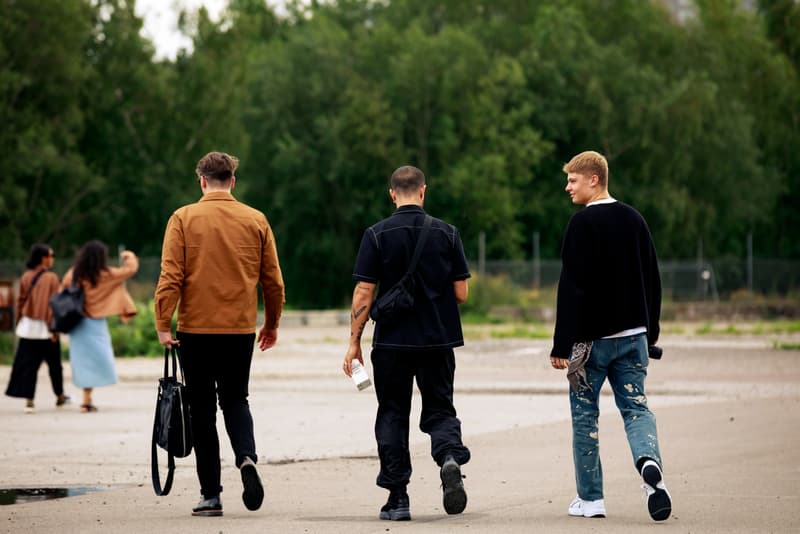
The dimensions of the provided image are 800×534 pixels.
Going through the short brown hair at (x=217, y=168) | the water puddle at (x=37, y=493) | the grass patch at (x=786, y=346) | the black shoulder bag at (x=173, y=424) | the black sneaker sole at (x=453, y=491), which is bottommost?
the grass patch at (x=786, y=346)

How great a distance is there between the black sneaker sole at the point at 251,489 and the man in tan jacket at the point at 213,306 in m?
0.05

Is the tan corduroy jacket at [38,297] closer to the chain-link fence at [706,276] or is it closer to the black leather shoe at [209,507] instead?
the black leather shoe at [209,507]

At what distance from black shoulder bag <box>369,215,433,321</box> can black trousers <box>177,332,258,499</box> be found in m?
0.77

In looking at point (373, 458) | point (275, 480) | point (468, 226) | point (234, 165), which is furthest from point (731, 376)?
point (468, 226)

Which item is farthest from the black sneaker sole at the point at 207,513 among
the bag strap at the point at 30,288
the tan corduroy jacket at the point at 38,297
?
the bag strap at the point at 30,288

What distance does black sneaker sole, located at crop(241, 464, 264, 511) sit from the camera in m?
7.91

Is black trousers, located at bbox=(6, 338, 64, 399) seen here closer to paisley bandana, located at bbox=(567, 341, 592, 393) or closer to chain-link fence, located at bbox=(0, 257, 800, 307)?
paisley bandana, located at bbox=(567, 341, 592, 393)

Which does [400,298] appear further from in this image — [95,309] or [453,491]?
[95,309]

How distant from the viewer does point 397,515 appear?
7773 millimetres

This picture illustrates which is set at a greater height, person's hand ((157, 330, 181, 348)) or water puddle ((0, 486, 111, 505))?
person's hand ((157, 330, 181, 348))

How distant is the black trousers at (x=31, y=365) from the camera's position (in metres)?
15.9

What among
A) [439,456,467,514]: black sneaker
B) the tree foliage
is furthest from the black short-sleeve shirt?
the tree foliage

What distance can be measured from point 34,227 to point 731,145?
1149 inches

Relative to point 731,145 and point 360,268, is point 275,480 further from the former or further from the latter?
point 731,145
